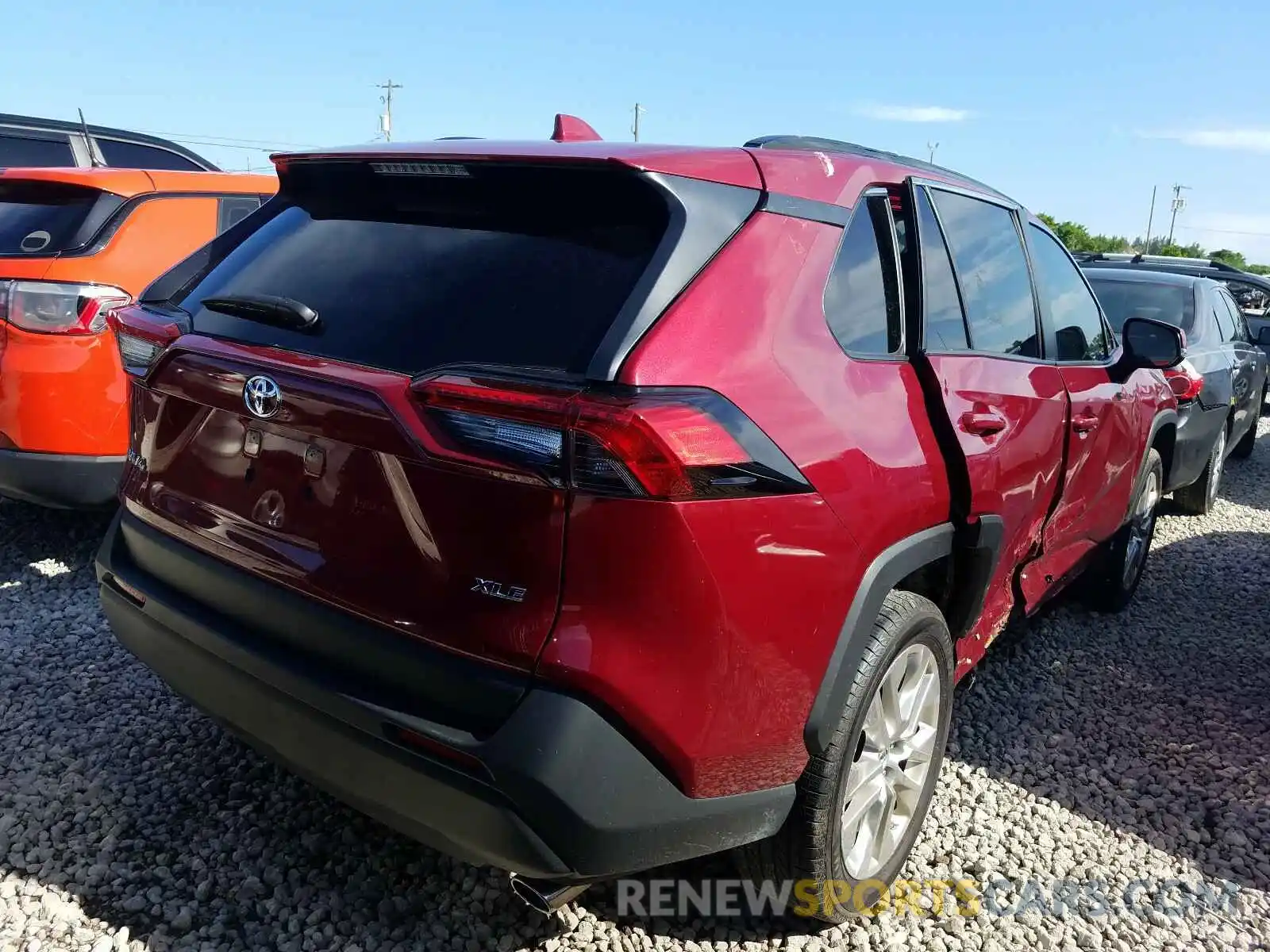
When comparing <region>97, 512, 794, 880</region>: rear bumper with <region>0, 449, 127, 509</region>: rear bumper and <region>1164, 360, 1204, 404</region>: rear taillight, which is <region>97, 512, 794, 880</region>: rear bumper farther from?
<region>1164, 360, 1204, 404</region>: rear taillight

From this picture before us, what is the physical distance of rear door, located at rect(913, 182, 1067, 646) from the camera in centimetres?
250

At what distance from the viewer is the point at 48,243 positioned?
3973 mm

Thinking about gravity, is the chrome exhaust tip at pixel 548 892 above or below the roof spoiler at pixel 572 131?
below

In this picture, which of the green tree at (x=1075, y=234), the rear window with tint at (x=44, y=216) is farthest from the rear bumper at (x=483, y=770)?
the green tree at (x=1075, y=234)

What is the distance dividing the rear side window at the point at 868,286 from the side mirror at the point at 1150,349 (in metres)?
1.98

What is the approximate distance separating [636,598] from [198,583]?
3.53 feet

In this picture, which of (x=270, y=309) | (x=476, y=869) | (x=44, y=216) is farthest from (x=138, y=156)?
(x=476, y=869)

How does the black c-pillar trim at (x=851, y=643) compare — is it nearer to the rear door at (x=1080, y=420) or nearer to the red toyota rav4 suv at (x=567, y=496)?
the red toyota rav4 suv at (x=567, y=496)

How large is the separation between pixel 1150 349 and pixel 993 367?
173 cm

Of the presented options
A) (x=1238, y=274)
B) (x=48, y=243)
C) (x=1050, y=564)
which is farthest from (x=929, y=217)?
(x=1238, y=274)

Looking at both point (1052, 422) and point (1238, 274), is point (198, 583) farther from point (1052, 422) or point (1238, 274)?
point (1238, 274)

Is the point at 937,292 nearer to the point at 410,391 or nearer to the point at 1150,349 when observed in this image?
the point at 410,391

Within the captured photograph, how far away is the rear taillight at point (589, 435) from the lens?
5.16 ft

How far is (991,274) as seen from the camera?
9.83ft
